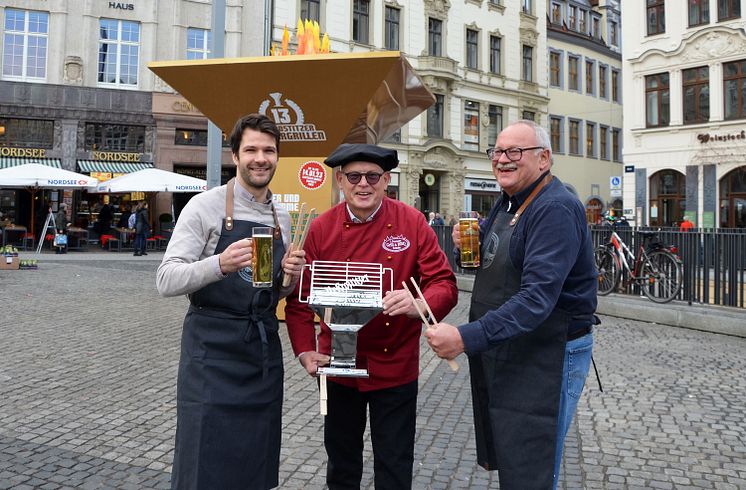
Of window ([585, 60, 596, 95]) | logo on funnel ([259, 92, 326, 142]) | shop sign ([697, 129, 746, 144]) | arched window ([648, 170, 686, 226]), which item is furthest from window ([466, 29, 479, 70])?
logo on funnel ([259, 92, 326, 142])

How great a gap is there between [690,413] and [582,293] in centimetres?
313

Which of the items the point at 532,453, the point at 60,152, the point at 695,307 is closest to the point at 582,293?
the point at 532,453

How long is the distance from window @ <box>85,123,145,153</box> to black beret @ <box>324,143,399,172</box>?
25251 mm

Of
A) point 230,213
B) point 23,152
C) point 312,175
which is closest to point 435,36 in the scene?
point 23,152

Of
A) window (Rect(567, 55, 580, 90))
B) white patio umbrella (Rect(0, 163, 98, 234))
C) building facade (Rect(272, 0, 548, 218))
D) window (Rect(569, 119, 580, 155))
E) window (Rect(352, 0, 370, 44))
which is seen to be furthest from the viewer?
window (Rect(567, 55, 580, 90))

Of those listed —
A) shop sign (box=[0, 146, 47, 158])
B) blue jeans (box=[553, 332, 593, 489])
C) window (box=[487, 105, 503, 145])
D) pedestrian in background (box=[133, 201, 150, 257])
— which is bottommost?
blue jeans (box=[553, 332, 593, 489])

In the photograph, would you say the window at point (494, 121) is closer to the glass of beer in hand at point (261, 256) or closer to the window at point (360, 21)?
the window at point (360, 21)

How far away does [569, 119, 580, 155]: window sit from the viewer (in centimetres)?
3834

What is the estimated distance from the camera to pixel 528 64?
119ft

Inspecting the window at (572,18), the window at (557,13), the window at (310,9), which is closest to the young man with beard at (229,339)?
the window at (310,9)

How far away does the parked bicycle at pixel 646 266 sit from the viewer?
9.92 m

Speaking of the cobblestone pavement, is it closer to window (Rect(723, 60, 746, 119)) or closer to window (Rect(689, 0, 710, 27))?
window (Rect(723, 60, 746, 119))

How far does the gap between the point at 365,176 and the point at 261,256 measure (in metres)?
0.62

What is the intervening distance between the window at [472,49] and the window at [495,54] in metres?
1.10
